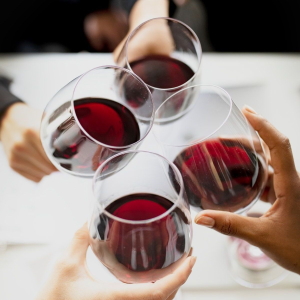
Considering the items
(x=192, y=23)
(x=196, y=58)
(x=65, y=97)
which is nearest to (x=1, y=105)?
(x=65, y=97)

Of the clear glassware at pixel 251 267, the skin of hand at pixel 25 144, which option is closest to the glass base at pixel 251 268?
the clear glassware at pixel 251 267

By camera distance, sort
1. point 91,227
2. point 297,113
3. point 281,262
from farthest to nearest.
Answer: point 297,113 < point 281,262 < point 91,227

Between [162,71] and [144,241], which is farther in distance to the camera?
[162,71]

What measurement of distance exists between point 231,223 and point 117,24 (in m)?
0.78

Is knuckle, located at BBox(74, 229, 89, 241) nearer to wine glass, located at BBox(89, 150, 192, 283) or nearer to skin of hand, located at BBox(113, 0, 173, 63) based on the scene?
wine glass, located at BBox(89, 150, 192, 283)

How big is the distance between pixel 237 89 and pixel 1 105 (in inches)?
17.9

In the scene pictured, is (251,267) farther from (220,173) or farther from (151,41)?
(151,41)

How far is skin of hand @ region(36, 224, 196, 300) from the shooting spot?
0.50m

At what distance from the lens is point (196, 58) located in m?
0.69

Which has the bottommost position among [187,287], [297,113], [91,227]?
[187,287]

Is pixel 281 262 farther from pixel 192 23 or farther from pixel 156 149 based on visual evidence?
pixel 192 23

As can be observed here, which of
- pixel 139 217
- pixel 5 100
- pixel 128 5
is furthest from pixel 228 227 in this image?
pixel 128 5

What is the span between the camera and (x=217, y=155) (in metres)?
0.52

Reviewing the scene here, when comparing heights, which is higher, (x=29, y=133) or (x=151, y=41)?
(x=151, y=41)
